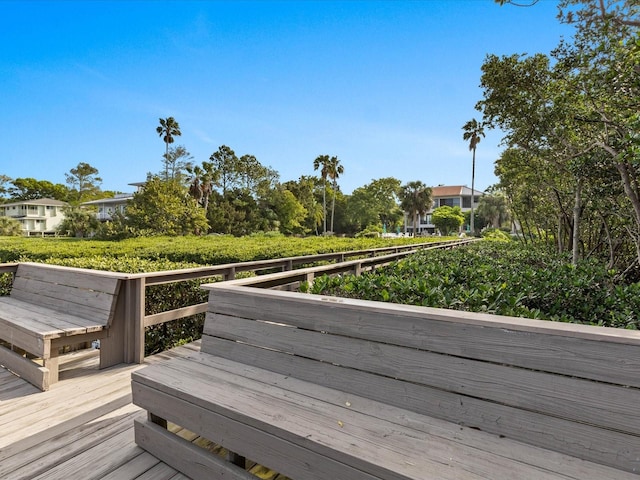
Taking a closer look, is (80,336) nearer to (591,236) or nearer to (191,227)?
(591,236)

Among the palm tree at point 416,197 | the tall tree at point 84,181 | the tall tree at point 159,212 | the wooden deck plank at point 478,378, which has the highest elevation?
the tall tree at point 84,181

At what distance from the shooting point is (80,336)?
3059mm

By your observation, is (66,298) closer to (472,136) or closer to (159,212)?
(159,212)

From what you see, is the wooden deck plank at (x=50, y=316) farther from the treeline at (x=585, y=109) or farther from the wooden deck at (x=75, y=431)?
the treeline at (x=585, y=109)

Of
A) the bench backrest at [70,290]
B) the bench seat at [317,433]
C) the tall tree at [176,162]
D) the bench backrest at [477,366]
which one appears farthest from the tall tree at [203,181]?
the bench backrest at [477,366]

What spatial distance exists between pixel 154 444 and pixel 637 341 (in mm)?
2327

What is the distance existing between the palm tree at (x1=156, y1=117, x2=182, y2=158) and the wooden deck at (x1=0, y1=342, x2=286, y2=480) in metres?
40.4

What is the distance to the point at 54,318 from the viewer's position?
331cm

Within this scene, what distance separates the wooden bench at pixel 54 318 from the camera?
2.93 m

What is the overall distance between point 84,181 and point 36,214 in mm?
9746

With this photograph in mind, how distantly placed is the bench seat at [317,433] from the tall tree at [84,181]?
2558 inches

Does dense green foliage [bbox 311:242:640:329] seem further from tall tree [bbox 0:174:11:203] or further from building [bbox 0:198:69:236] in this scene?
A: tall tree [bbox 0:174:11:203]

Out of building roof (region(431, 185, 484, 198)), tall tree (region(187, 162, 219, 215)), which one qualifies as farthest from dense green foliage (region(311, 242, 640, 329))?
building roof (region(431, 185, 484, 198))

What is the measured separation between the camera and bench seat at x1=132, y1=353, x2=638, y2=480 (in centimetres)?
121
